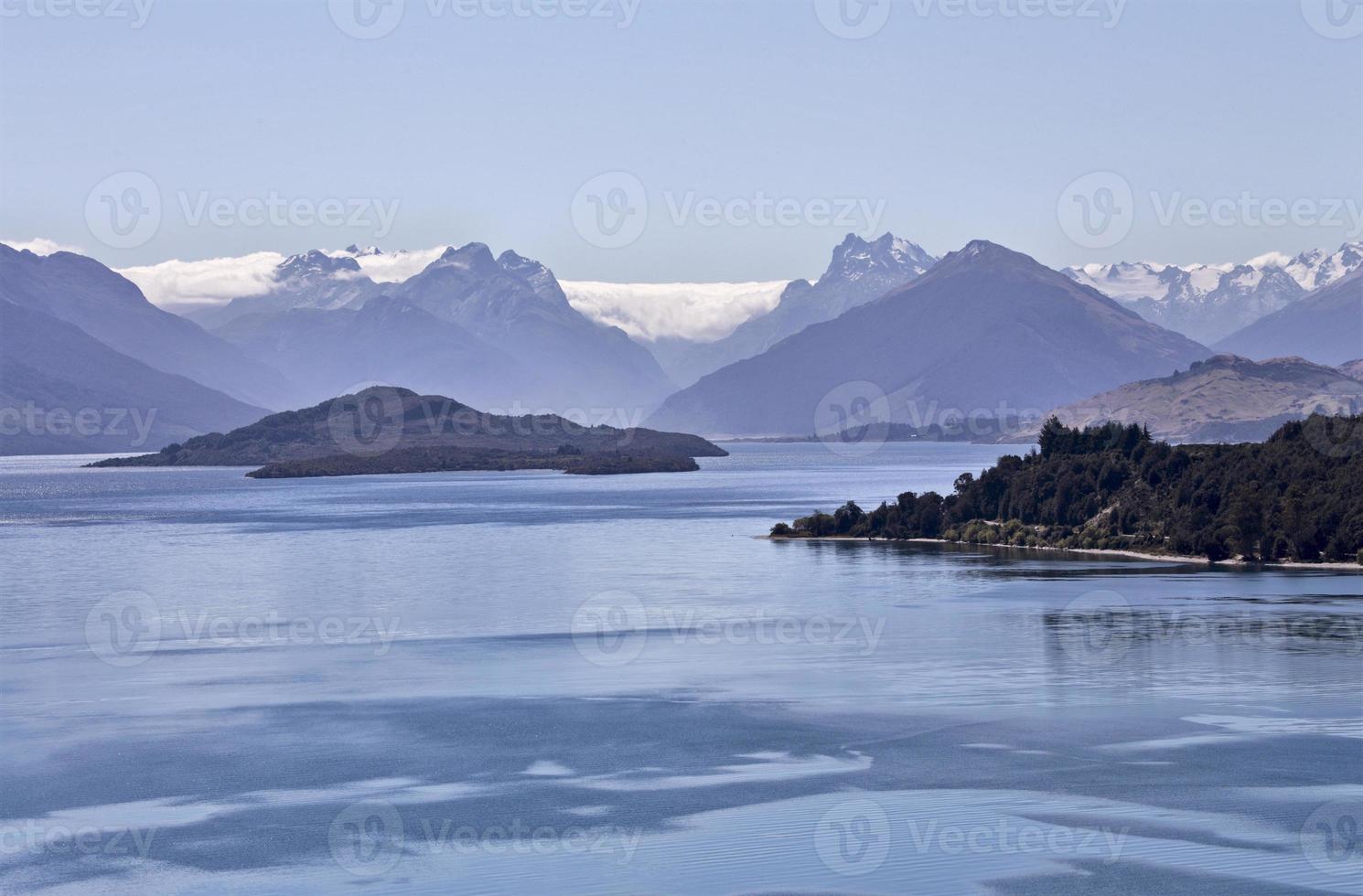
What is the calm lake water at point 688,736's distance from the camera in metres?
36.8

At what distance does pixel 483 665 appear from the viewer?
6562 centimetres

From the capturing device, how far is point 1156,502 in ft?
397

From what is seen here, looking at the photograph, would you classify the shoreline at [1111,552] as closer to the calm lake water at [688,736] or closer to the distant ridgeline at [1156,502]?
the distant ridgeline at [1156,502]

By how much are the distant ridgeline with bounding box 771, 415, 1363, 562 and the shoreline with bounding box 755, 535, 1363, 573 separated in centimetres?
48

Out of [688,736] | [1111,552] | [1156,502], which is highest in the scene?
[1156,502]

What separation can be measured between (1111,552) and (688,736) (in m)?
74.2

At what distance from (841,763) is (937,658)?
21283mm

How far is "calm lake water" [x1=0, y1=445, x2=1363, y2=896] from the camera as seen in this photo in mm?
36812

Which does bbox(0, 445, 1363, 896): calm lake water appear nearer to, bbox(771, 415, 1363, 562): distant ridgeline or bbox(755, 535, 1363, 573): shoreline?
bbox(755, 535, 1363, 573): shoreline

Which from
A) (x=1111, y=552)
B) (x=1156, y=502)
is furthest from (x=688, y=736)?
(x=1156, y=502)

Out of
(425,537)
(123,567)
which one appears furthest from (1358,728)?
(425,537)

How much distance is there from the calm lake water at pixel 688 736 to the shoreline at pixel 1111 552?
18.3 feet

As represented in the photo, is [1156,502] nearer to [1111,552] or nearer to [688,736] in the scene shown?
[1111,552]

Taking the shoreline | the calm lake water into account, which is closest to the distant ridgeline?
the shoreline
